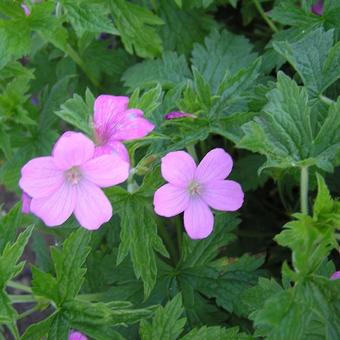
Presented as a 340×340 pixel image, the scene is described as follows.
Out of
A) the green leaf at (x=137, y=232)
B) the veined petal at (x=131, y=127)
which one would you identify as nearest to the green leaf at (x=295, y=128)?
the veined petal at (x=131, y=127)

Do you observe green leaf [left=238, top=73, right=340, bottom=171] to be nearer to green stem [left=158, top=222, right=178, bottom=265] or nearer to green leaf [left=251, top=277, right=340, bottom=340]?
green leaf [left=251, top=277, right=340, bottom=340]

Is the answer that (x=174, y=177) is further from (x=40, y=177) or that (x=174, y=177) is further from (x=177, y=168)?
(x=40, y=177)

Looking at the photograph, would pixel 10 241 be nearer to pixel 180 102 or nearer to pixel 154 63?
pixel 180 102

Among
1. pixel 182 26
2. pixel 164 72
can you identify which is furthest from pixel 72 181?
pixel 182 26

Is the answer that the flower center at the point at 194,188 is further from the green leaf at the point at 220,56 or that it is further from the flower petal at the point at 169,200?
the green leaf at the point at 220,56

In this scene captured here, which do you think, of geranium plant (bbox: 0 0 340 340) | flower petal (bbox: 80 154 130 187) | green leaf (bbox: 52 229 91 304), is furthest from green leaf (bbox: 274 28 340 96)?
green leaf (bbox: 52 229 91 304)
